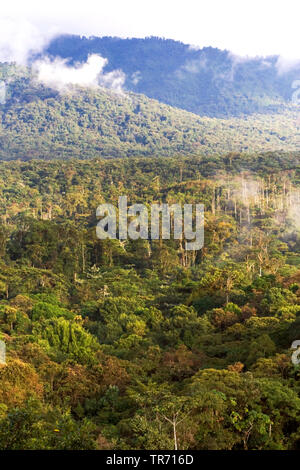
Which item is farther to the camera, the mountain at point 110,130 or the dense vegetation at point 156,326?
the mountain at point 110,130

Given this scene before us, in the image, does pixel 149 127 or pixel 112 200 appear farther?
pixel 149 127

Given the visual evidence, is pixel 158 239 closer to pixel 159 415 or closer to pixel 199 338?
pixel 199 338

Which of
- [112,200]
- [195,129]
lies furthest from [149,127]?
[112,200]

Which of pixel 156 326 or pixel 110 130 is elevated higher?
pixel 110 130

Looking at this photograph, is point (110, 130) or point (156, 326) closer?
point (156, 326)

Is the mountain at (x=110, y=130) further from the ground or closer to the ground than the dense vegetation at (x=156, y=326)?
further from the ground
